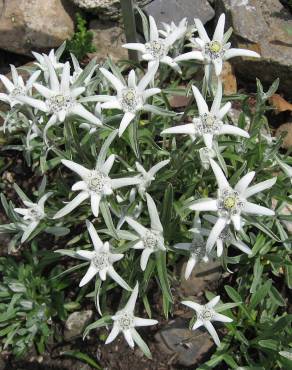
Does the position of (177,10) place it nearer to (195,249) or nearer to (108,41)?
(108,41)

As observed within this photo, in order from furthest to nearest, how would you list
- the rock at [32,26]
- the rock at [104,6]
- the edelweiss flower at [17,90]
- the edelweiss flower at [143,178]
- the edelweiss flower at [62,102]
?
the rock at [32,26] < the rock at [104,6] < the edelweiss flower at [17,90] < the edelweiss flower at [143,178] < the edelweiss flower at [62,102]

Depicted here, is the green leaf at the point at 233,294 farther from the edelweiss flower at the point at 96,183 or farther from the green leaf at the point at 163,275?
the edelweiss flower at the point at 96,183

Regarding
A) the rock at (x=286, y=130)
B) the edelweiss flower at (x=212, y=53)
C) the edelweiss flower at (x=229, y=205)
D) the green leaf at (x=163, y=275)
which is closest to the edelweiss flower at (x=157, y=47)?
the edelweiss flower at (x=212, y=53)

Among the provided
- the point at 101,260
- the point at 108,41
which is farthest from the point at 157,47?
A: the point at 108,41

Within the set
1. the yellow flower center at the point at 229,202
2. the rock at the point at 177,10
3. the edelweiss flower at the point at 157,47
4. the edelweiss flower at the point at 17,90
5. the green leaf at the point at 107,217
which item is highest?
the edelweiss flower at the point at 157,47

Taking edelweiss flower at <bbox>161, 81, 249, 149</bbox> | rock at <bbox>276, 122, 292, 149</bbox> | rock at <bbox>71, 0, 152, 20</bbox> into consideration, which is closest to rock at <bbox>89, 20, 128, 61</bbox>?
rock at <bbox>71, 0, 152, 20</bbox>

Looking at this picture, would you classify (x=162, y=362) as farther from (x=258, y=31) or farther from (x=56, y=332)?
(x=258, y=31)
